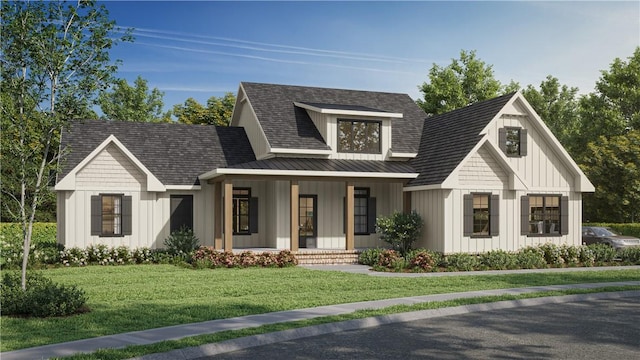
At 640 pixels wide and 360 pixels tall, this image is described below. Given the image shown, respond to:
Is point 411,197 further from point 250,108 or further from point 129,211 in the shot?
point 129,211

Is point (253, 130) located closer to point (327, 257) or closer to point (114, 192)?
point (114, 192)

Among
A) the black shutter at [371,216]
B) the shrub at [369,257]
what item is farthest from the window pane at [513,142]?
the shrub at [369,257]

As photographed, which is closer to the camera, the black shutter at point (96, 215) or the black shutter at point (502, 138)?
the black shutter at point (96, 215)

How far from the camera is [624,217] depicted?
148 ft

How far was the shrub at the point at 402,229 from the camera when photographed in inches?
1030

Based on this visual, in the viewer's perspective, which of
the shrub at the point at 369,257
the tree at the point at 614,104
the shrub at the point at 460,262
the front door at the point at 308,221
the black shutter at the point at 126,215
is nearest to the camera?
the shrub at the point at 460,262

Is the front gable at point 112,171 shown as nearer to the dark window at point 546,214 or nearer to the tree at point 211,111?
the dark window at point 546,214

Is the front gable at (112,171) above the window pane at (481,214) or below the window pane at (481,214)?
above

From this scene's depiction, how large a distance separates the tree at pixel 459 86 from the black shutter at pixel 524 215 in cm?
2335

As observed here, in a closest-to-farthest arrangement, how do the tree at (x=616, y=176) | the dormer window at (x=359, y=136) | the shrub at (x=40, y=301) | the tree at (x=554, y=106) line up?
1. the shrub at (x=40, y=301)
2. the dormer window at (x=359, y=136)
3. the tree at (x=616, y=176)
4. the tree at (x=554, y=106)

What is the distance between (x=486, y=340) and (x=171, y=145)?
2156cm

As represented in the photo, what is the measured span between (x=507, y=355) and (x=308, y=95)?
2360cm

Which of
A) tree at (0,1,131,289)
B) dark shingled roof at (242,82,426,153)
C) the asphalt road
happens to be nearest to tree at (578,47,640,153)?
dark shingled roof at (242,82,426,153)

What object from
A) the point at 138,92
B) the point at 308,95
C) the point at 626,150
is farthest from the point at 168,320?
the point at 138,92
